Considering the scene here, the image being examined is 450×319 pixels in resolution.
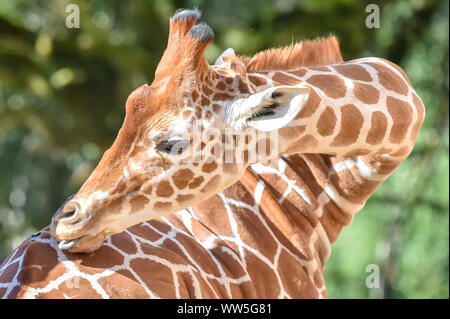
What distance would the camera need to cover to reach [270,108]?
12.4 feet

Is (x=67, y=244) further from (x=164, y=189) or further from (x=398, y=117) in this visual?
(x=398, y=117)

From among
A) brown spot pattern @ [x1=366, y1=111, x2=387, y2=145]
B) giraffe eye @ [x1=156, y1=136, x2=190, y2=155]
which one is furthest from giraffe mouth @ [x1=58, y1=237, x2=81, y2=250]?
brown spot pattern @ [x1=366, y1=111, x2=387, y2=145]

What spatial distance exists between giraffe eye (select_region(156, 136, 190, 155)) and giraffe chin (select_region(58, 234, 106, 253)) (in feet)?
1.69

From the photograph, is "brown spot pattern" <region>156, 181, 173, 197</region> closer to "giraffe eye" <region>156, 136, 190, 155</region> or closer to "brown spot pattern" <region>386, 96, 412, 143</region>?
"giraffe eye" <region>156, 136, 190, 155</region>

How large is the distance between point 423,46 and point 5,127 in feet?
26.5

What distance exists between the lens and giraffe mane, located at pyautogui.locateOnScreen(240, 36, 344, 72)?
165 inches

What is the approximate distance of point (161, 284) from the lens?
12.1ft

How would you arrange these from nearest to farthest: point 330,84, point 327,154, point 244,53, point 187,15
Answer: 1. point 187,15
2. point 330,84
3. point 327,154
4. point 244,53

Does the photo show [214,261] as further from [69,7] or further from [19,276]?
[69,7]

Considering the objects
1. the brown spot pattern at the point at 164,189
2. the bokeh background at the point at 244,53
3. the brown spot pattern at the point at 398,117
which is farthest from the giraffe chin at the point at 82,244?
the bokeh background at the point at 244,53

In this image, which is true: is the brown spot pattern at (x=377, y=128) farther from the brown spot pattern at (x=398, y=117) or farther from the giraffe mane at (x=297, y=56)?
the giraffe mane at (x=297, y=56)

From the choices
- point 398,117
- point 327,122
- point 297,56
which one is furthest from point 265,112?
point 398,117

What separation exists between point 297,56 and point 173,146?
1.00m
